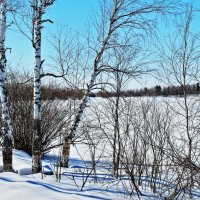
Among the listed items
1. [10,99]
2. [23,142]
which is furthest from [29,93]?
[23,142]

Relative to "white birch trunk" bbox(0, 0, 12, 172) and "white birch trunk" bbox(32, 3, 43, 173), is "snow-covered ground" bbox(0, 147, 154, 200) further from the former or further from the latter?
"white birch trunk" bbox(0, 0, 12, 172)

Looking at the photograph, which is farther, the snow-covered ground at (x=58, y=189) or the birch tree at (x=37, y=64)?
the birch tree at (x=37, y=64)

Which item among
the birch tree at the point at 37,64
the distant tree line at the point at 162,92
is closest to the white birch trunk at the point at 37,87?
the birch tree at the point at 37,64

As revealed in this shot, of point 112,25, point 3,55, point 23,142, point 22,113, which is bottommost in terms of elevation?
point 23,142

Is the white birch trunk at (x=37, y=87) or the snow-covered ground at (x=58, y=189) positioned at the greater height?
the white birch trunk at (x=37, y=87)

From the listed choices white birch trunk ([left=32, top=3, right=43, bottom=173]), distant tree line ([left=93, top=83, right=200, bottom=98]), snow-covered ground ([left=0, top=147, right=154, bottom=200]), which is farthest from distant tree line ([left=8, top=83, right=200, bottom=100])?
snow-covered ground ([left=0, top=147, right=154, bottom=200])

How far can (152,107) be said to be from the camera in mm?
6797

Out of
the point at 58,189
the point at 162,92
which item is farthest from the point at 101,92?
the point at 58,189

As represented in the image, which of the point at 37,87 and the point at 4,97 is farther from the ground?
the point at 37,87

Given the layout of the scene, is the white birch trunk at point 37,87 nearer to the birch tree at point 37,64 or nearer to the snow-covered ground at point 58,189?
the birch tree at point 37,64

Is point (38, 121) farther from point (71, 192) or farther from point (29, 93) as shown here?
point (29, 93)

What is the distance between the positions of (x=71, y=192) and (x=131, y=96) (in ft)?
11.6

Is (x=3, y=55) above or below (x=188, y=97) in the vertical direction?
above

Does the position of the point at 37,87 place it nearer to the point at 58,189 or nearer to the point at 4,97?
the point at 4,97
